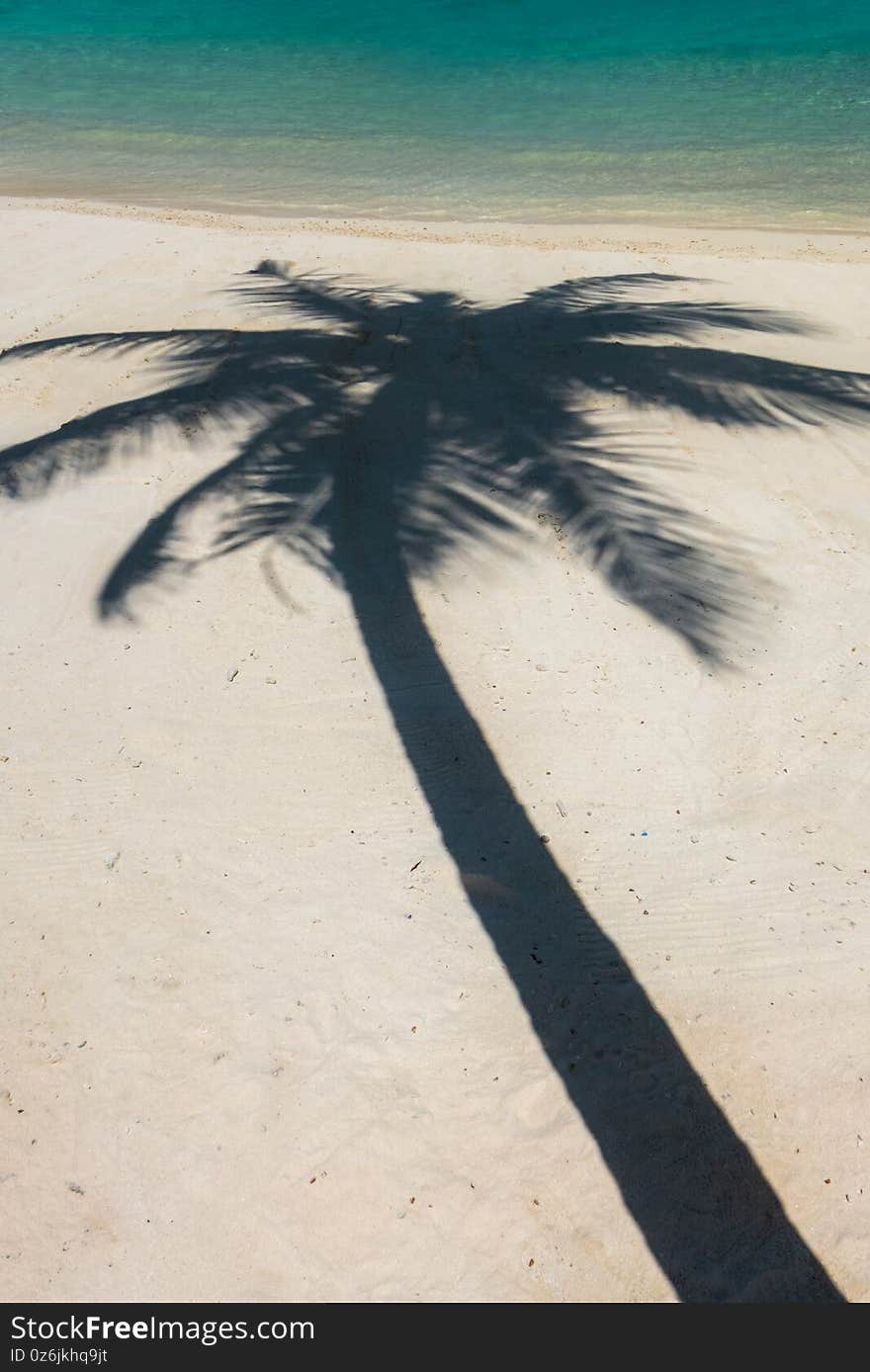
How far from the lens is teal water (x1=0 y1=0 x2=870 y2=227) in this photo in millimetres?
18703

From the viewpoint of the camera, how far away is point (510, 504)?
7.40 meters

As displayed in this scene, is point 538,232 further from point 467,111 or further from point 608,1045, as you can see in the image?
point 608,1045

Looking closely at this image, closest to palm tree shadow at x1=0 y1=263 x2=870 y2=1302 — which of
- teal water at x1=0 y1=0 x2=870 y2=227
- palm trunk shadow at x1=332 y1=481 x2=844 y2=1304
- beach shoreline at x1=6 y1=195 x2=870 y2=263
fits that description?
palm trunk shadow at x1=332 y1=481 x2=844 y2=1304

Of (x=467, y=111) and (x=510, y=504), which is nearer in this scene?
(x=510, y=504)

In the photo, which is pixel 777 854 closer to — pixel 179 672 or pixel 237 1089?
pixel 237 1089

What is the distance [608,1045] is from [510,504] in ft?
14.0

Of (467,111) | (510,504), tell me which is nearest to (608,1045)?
(510,504)

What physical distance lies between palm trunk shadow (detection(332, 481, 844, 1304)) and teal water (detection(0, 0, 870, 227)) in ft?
47.7

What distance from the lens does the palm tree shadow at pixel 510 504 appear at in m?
3.78

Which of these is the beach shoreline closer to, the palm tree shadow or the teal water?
the teal water

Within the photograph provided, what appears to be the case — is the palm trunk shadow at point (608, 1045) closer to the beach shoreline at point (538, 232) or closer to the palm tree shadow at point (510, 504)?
the palm tree shadow at point (510, 504)

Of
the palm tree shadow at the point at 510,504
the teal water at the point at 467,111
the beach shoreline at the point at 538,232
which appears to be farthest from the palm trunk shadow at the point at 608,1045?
the teal water at the point at 467,111

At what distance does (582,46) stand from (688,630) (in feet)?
99.2

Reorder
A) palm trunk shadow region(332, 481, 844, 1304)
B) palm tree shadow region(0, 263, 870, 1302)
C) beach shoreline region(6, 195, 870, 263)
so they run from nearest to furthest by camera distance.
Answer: palm trunk shadow region(332, 481, 844, 1304)
palm tree shadow region(0, 263, 870, 1302)
beach shoreline region(6, 195, 870, 263)
